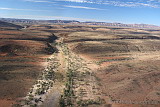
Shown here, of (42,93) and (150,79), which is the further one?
(150,79)

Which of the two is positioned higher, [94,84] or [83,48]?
[83,48]

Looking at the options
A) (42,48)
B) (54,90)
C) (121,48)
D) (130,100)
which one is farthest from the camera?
(121,48)

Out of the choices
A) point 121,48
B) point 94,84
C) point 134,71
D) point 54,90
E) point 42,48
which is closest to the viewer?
point 54,90

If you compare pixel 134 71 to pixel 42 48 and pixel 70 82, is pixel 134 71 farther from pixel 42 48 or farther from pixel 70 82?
pixel 42 48

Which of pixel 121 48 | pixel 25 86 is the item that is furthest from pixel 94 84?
pixel 121 48

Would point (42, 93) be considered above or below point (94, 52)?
below

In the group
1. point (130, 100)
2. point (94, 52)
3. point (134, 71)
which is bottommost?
point (130, 100)

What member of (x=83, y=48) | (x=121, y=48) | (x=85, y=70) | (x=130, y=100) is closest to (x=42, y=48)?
(x=83, y=48)

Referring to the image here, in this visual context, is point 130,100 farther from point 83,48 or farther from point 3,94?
point 83,48

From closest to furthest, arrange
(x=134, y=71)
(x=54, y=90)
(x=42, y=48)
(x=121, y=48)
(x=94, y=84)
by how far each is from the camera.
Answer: (x=54, y=90) → (x=94, y=84) → (x=134, y=71) → (x=42, y=48) → (x=121, y=48)
